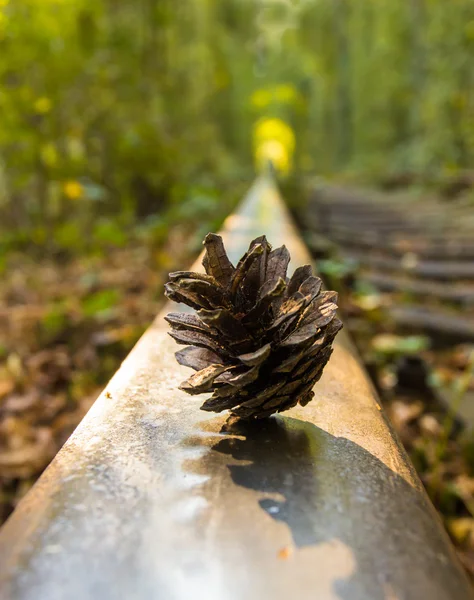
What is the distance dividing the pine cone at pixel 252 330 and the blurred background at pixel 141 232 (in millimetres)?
1613

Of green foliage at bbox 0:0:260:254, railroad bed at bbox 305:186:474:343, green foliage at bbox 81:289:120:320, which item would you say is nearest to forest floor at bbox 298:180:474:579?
railroad bed at bbox 305:186:474:343

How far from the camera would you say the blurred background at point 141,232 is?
3107 mm

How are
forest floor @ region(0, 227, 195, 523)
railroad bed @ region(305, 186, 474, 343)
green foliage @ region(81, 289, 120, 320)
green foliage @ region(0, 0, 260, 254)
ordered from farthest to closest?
green foliage @ region(0, 0, 260, 254) < railroad bed @ region(305, 186, 474, 343) < green foliage @ region(81, 289, 120, 320) < forest floor @ region(0, 227, 195, 523)

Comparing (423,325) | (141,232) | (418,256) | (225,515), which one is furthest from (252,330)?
(141,232)

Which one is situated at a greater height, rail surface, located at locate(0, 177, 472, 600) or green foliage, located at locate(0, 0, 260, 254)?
green foliage, located at locate(0, 0, 260, 254)

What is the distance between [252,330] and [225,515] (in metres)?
0.35

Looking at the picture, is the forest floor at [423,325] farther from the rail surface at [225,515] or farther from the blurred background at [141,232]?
the rail surface at [225,515]

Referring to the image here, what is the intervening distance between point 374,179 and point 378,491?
16.7 m

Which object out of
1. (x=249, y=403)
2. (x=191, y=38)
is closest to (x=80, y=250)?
(x=249, y=403)

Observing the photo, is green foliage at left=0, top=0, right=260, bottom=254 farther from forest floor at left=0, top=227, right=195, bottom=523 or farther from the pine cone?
the pine cone

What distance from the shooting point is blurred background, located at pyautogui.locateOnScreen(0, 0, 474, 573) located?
311 cm

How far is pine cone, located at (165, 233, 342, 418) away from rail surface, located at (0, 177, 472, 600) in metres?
0.06

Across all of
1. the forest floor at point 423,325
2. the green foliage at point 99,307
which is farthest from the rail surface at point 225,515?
the green foliage at point 99,307

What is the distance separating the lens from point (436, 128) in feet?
58.3
